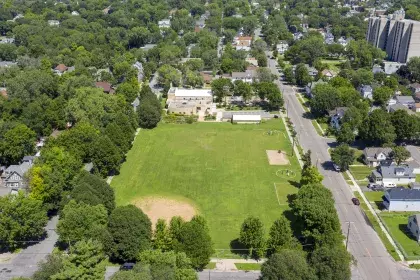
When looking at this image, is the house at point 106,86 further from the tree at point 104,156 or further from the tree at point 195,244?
the tree at point 195,244

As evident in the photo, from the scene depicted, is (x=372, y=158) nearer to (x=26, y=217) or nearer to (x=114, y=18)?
(x=26, y=217)

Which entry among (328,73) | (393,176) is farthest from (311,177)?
(328,73)

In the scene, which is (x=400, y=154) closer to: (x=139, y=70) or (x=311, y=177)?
(x=311, y=177)

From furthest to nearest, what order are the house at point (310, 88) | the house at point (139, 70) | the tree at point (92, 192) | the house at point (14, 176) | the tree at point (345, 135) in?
1. the house at point (139, 70)
2. the house at point (310, 88)
3. the tree at point (345, 135)
4. the house at point (14, 176)
5. the tree at point (92, 192)

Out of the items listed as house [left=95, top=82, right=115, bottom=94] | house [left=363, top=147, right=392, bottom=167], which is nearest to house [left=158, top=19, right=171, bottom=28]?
house [left=95, top=82, right=115, bottom=94]

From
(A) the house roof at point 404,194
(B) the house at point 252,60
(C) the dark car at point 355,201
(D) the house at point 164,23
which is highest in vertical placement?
(A) the house roof at point 404,194

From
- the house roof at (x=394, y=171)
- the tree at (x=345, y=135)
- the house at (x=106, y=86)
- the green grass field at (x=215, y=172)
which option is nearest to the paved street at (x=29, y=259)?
the green grass field at (x=215, y=172)
